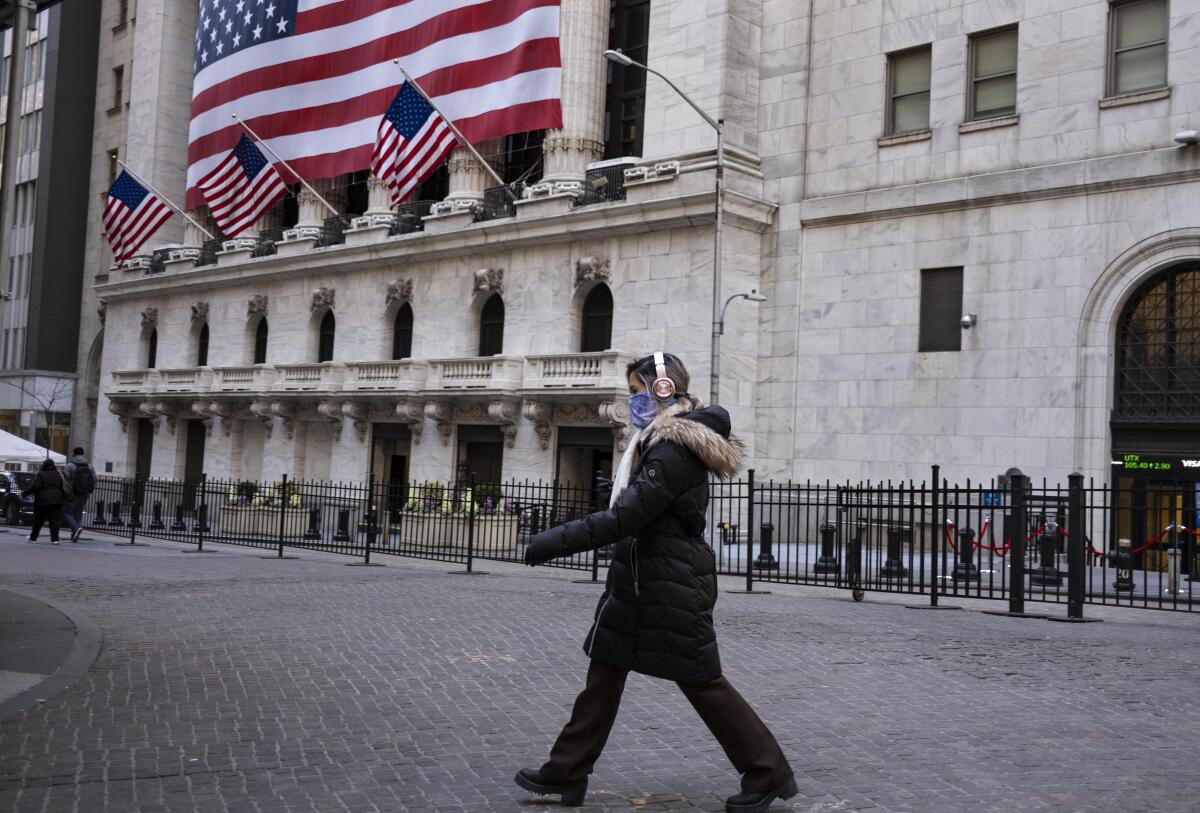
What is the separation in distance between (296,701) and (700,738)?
2.73 m

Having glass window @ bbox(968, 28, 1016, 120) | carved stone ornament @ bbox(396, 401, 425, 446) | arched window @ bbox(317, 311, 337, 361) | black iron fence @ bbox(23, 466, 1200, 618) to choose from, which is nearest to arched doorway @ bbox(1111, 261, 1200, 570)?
black iron fence @ bbox(23, 466, 1200, 618)

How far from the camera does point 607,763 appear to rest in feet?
21.4

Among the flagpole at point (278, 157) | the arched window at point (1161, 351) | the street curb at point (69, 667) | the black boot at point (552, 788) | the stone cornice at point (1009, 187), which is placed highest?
the flagpole at point (278, 157)

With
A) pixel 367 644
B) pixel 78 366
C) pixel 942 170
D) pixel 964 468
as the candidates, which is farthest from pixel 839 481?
pixel 78 366

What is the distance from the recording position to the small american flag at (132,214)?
41562mm

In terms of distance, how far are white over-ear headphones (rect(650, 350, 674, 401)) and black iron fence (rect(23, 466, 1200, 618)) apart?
8.87 m

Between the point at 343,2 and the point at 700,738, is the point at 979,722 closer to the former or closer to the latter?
the point at 700,738

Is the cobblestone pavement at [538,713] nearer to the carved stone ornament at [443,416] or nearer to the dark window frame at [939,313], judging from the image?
the dark window frame at [939,313]

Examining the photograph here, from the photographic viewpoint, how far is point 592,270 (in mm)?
32656

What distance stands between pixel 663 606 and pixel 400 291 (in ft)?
113

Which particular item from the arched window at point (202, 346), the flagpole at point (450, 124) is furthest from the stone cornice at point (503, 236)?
the arched window at point (202, 346)

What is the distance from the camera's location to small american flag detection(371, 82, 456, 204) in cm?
3212

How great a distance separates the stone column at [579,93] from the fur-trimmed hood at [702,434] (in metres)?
28.8

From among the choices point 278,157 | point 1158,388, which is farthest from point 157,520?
point 1158,388
